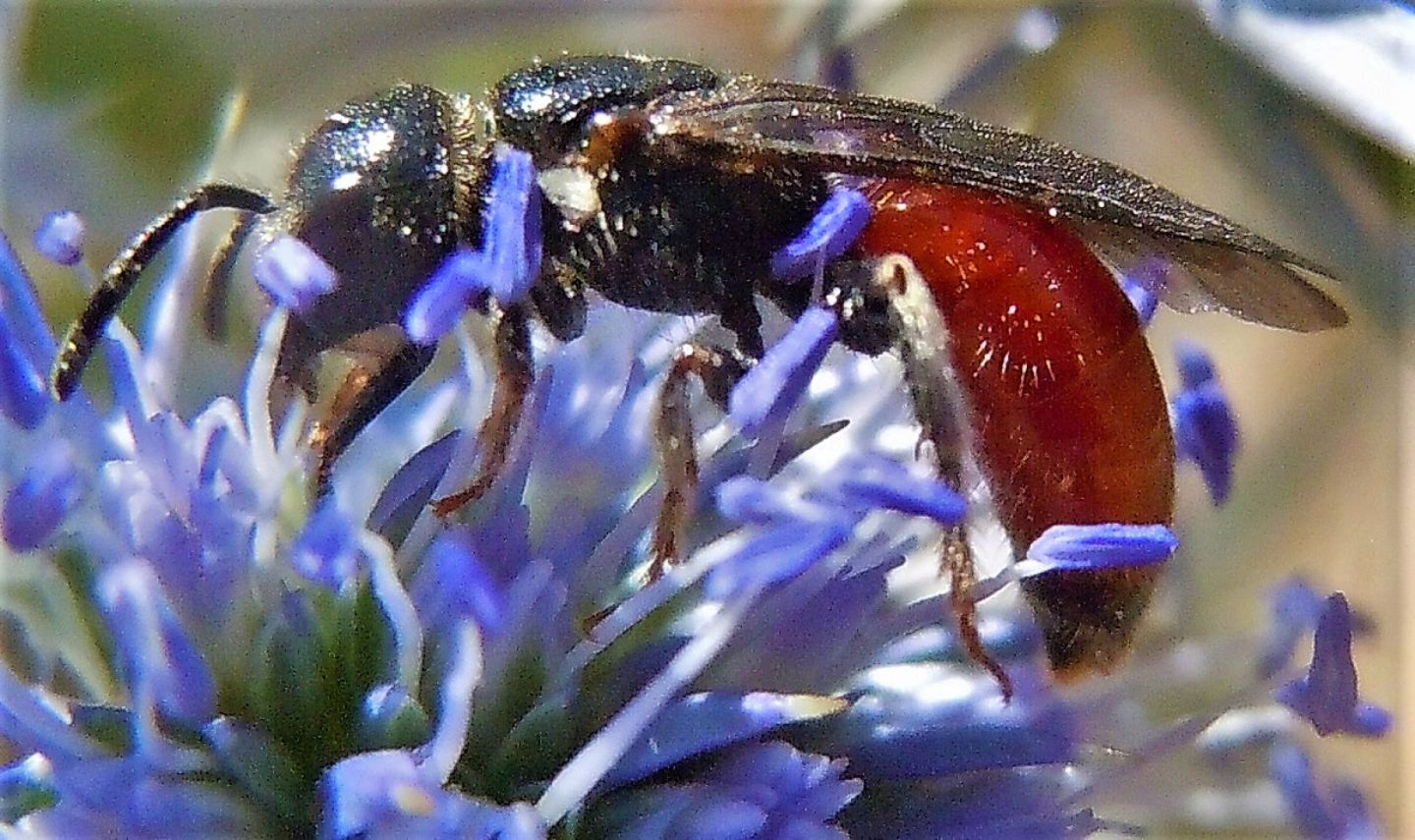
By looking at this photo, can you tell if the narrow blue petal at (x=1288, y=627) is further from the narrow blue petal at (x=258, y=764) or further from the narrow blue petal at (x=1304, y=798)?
the narrow blue petal at (x=258, y=764)

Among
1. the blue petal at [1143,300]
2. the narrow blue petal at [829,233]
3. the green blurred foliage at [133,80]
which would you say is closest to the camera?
the narrow blue petal at [829,233]

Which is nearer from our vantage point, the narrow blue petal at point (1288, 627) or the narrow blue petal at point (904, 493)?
the narrow blue petal at point (904, 493)

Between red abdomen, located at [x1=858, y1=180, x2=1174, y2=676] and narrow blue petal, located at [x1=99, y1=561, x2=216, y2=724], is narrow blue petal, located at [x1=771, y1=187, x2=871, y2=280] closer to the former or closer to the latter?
red abdomen, located at [x1=858, y1=180, x2=1174, y2=676]

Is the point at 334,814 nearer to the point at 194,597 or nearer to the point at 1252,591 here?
the point at 194,597

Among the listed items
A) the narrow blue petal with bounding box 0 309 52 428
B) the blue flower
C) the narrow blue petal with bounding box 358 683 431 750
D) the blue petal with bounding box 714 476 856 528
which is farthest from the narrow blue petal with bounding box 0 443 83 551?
the blue flower

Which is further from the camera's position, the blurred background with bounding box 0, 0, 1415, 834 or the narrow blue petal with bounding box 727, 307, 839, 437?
the blurred background with bounding box 0, 0, 1415, 834

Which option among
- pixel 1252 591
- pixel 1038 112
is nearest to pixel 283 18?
pixel 1038 112

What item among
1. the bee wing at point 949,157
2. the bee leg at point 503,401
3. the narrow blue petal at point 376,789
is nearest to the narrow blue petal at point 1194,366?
the bee wing at point 949,157
